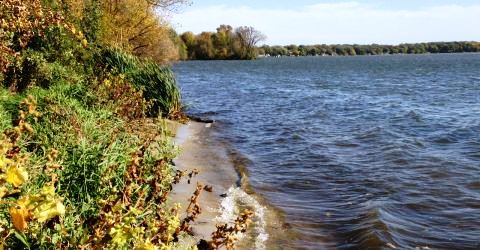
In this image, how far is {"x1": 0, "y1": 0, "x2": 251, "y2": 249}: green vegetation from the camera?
3615 millimetres

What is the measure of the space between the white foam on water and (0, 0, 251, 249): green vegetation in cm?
60

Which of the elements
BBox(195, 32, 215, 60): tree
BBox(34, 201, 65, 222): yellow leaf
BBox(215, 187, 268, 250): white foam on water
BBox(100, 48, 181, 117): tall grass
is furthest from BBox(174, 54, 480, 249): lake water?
BBox(195, 32, 215, 60): tree

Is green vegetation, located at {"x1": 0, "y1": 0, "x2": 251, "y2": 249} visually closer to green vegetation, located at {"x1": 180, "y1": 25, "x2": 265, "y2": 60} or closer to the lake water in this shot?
the lake water

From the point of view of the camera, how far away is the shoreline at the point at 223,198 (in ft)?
22.9

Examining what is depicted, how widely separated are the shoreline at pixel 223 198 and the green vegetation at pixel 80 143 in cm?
39

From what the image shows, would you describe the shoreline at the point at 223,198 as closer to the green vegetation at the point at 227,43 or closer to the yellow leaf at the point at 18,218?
the yellow leaf at the point at 18,218

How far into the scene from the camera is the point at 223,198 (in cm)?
874

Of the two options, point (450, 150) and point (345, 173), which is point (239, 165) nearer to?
point (345, 173)

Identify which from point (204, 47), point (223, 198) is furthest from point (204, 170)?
point (204, 47)

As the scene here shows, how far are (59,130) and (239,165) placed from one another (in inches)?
200

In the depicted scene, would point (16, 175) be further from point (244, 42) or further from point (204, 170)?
point (244, 42)

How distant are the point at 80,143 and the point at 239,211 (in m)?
2.90

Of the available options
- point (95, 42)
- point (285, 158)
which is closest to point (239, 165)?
point (285, 158)

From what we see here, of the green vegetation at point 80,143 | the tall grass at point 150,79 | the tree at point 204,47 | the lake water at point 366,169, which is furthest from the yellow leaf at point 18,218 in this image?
the tree at point 204,47
